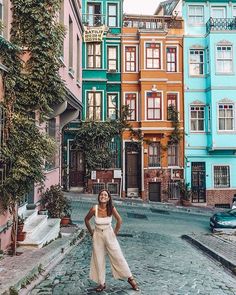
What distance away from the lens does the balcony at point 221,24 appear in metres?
25.8

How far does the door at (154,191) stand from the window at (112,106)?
5211mm

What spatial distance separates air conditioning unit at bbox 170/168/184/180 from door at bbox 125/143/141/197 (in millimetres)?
2257

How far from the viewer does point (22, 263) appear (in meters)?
7.25

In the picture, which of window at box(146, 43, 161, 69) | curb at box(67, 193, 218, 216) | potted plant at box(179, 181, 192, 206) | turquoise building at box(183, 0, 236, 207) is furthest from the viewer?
window at box(146, 43, 161, 69)

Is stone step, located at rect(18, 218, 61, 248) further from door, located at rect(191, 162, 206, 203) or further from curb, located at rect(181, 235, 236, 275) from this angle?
door, located at rect(191, 162, 206, 203)

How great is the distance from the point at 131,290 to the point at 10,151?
371 cm

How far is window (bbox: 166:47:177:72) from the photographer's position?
26.3 metres

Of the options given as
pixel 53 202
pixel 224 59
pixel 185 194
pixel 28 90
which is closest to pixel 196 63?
pixel 224 59

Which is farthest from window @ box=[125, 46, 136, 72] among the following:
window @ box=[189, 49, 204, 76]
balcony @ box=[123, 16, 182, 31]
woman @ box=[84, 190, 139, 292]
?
woman @ box=[84, 190, 139, 292]

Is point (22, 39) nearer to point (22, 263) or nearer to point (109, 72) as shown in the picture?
point (22, 263)

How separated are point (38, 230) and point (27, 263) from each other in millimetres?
2579

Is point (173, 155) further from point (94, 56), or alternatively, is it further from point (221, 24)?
point (221, 24)

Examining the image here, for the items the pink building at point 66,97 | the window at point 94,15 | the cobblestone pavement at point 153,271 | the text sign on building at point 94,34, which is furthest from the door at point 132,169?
the cobblestone pavement at point 153,271

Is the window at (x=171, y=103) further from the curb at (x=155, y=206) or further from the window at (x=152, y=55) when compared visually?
the curb at (x=155, y=206)
